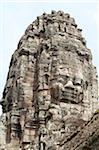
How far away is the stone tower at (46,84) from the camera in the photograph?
44000 mm

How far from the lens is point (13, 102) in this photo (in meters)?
48.2

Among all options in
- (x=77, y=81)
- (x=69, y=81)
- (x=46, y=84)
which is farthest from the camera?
(x=77, y=81)

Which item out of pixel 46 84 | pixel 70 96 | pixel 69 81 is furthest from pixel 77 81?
pixel 46 84

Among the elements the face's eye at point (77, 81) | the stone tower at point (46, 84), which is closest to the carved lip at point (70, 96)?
the stone tower at point (46, 84)

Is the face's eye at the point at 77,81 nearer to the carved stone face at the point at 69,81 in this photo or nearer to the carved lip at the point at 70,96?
the carved stone face at the point at 69,81

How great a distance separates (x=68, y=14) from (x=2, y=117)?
18957mm

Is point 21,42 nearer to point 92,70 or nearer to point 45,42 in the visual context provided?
point 45,42


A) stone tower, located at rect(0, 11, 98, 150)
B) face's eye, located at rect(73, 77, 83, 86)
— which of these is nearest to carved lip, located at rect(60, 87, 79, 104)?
stone tower, located at rect(0, 11, 98, 150)

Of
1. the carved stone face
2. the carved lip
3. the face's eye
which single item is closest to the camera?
the carved lip

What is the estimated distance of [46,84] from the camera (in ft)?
156

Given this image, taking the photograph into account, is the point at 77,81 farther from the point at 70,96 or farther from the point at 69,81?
the point at 70,96

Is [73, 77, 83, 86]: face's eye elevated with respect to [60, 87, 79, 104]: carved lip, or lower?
elevated

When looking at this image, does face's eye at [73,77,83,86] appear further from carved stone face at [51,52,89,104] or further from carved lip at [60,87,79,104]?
carved lip at [60,87,79,104]

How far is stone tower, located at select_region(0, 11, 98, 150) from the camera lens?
44.0 m
